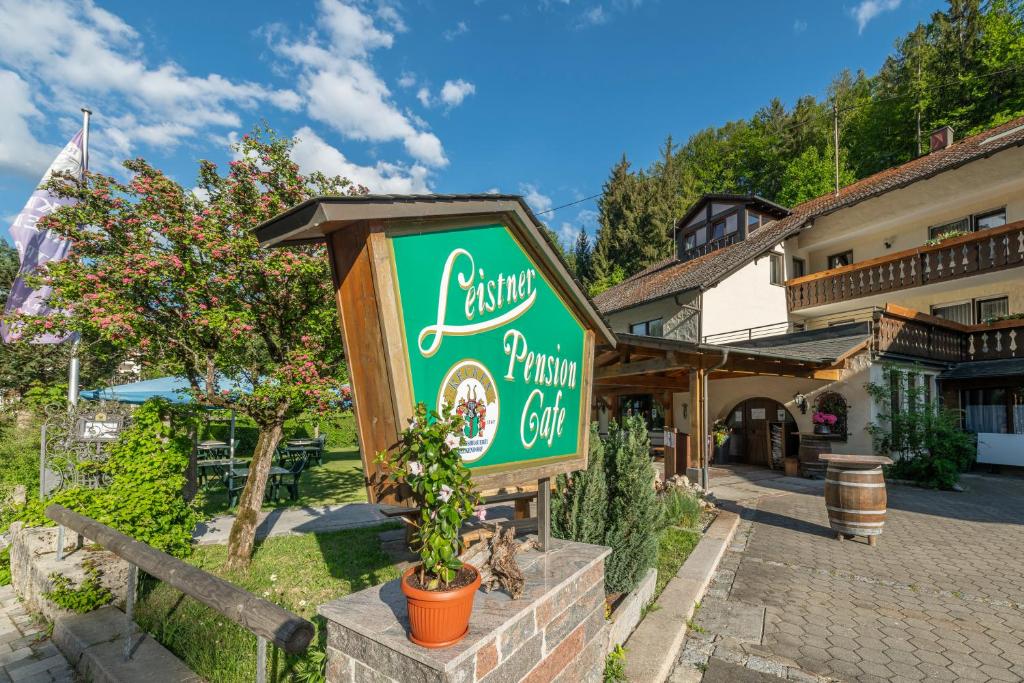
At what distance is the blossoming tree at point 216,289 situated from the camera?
5566mm

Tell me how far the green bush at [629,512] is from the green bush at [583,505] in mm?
130

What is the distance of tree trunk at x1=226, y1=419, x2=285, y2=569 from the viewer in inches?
219

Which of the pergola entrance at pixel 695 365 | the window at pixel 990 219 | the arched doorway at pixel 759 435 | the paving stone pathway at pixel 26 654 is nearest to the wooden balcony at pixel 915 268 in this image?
the window at pixel 990 219

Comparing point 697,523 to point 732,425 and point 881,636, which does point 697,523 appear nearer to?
point 881,636

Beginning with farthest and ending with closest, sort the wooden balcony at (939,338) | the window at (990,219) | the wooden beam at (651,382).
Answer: the window at (990,219) < the wooden beam at (651,382) < the wooden balcony at (939,338)

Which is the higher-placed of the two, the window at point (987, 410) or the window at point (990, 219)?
the window at point (990, 219)

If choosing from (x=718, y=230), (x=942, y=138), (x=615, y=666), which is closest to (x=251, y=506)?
(x=615, y=666)

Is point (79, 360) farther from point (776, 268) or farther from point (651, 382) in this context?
point (776, 268)

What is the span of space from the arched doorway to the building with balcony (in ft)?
0.16

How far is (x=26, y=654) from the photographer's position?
383 cm

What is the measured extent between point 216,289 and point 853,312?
767 inches

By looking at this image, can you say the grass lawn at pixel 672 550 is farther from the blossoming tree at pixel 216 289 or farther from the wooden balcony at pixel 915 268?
the wooden balcony at pixel 915 268

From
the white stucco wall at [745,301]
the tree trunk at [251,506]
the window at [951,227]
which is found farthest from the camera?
the white stucco wall at [745,301]

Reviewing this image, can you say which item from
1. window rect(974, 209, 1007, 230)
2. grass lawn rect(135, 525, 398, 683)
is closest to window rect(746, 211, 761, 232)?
window rect(974, 209, 1007, 230)
